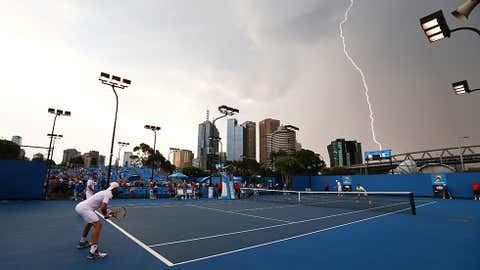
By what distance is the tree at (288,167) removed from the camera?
43584mm

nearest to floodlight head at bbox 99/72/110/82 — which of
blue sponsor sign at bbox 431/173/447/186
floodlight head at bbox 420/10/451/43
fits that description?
floodlight head at bbox 420/10/451/43

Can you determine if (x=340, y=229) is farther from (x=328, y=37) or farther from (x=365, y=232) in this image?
(x=328, y=37)

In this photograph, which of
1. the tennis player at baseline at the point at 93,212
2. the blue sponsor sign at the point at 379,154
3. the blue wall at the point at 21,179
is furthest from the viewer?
the blue sponsor sign at the point at 379,154

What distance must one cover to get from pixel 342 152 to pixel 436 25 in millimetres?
202192

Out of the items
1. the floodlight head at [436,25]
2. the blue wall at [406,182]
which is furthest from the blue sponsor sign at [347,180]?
the floodlight head at [436,25]

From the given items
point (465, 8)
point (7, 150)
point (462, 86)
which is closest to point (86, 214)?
point (465, 8)

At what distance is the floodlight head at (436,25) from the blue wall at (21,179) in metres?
27.7

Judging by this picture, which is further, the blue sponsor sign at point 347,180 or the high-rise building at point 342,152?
the high-rise building at point 342,152

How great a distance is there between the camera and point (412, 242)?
20.3 feet

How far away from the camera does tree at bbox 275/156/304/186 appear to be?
43584 mm

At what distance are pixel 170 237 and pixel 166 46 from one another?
63.7 ft

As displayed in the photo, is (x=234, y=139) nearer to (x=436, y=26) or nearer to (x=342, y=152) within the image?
(x=342, y=152)

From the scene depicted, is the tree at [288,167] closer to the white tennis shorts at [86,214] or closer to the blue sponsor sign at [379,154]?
the blue sponsor sign at [379,154]

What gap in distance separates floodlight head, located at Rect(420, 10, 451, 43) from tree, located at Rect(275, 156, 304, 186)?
38416mm
